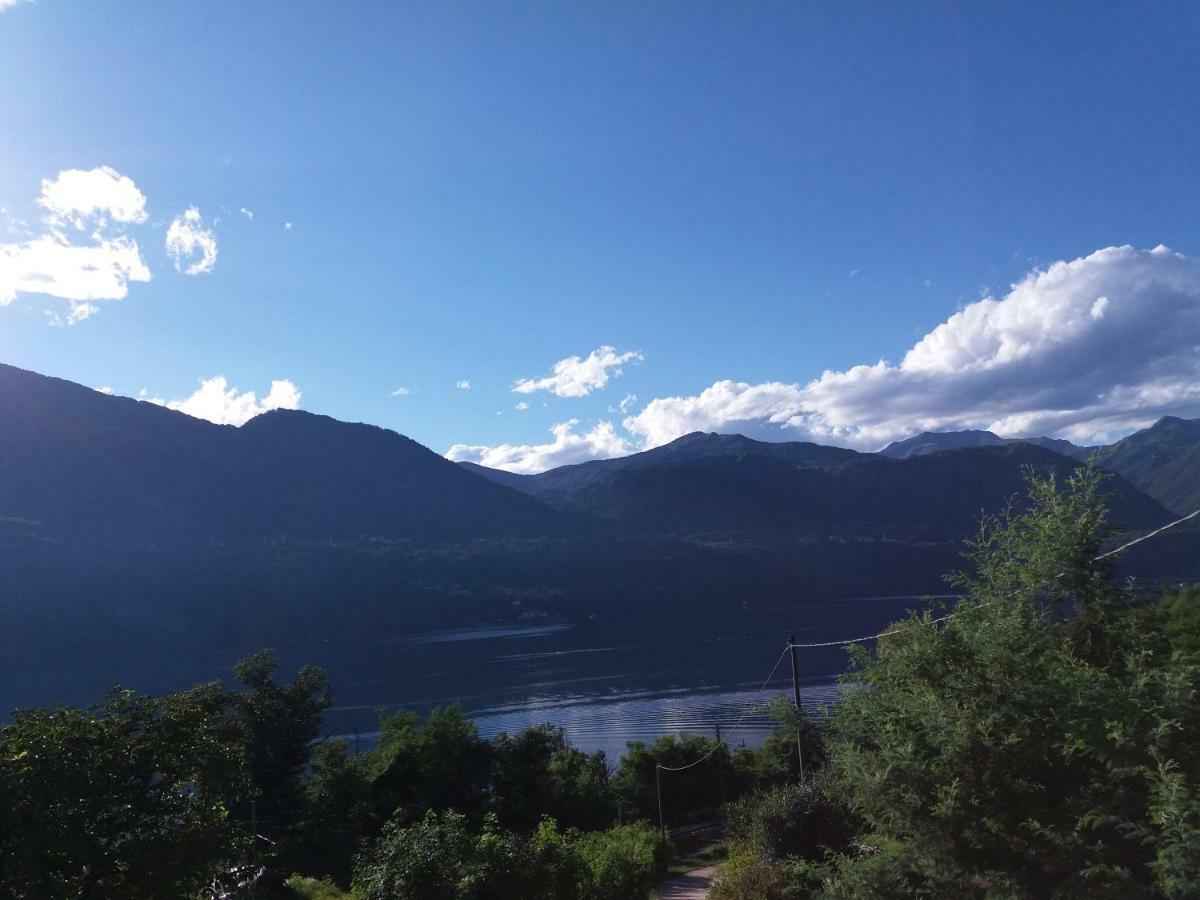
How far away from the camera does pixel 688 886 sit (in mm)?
18141

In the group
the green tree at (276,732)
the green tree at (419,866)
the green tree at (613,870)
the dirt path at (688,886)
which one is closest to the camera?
the green tree at (419,866)

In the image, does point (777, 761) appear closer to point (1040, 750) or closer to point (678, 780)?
point (678, 780)

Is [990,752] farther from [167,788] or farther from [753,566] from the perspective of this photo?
[753,566]

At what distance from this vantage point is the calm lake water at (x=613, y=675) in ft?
187

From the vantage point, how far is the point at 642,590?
150250mm

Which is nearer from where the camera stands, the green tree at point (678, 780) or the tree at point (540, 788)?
the tree at point (540, 788)

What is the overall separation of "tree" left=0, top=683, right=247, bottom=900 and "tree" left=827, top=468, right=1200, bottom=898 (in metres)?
5.61

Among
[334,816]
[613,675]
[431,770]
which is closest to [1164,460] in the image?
[613,675]

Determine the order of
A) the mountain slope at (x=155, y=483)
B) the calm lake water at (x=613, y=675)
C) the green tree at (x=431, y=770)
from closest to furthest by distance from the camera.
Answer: the green tree at (x=431, y=770) → the calm lake water at (x=613, y=675) → the mountain slope at (x=155, y=483)

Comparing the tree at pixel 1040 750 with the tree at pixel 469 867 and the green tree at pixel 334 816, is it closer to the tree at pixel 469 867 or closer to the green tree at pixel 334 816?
the tree at pixel 469 867

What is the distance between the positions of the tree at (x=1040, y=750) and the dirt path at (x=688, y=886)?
9870 millimetres

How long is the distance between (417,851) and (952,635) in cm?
545

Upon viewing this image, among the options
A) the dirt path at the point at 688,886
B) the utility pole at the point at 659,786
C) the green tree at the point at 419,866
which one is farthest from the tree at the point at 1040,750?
the utility pole at the point at 659,786

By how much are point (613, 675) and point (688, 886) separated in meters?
63.5
